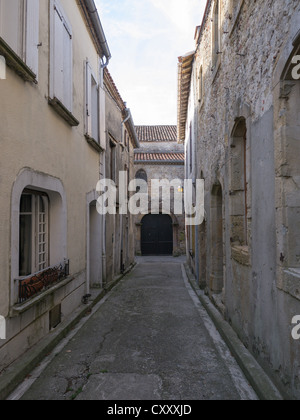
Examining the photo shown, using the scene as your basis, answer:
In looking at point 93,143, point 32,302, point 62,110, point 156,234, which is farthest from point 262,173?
point 156,234

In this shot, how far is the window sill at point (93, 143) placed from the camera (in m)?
6.81

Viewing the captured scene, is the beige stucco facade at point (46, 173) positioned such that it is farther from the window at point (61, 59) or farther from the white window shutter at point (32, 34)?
the white window shutter at point (32, 34)

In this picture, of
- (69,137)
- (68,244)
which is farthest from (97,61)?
(68,244)

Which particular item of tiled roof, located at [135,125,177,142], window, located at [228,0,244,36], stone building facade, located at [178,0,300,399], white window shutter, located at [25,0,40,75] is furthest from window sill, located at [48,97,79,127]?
tiled roof, located at [135,125,177,142]

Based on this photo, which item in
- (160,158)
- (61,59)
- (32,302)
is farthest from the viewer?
(160,158)

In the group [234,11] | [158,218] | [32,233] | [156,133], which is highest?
[156,133]

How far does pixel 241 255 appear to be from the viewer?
14.3ft

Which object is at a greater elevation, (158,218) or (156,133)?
(156,133)

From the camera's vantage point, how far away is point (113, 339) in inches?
187

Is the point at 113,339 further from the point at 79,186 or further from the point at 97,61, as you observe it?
the point at 97,61

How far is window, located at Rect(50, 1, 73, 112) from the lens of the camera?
15.5ft

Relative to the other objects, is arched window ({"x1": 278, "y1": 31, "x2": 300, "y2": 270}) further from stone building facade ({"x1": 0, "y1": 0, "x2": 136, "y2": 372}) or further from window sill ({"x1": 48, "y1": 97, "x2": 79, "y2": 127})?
window sill ({"x1": 48, "y1": 97, "x2": 79, "y2": 127})

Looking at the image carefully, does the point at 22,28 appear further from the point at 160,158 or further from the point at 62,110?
the point at 160,158

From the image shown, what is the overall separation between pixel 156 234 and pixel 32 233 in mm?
16318
